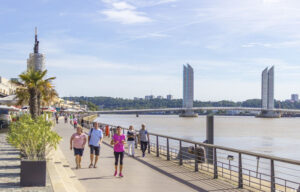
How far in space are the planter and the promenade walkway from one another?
116 centimetres

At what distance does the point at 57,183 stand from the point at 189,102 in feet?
609

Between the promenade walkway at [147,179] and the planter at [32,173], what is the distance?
1.16 m

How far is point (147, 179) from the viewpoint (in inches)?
458

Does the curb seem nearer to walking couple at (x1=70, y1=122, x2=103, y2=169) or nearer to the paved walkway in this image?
the paved walkway

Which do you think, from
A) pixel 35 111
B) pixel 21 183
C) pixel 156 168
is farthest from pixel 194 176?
pixel 35 111

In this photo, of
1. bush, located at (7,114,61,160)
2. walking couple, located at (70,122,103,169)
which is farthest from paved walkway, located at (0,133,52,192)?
walking couple, located at (70,122,103,169)

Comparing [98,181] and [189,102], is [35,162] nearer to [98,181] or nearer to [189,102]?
[98,181]

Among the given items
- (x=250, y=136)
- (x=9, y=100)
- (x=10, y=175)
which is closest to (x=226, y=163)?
(x=10, y=175)

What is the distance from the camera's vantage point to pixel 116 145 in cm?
1260

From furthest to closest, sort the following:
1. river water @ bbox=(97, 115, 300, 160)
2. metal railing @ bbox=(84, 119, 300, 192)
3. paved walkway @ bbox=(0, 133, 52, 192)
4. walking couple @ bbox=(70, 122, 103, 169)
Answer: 1. river water @ bbox=(97, 115, 300, 160)
2. walking couple @ bbox=(70, 122, 103, 169)
3. metal railing @ bbox=(84, 119, 300, 192)
4. paved walkway @ bbox=(0, 133, 52, 192)

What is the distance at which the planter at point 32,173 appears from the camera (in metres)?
9.58

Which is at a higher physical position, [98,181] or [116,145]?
[116,145]

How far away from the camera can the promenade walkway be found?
10.3m

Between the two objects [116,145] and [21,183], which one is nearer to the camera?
[21,183]
